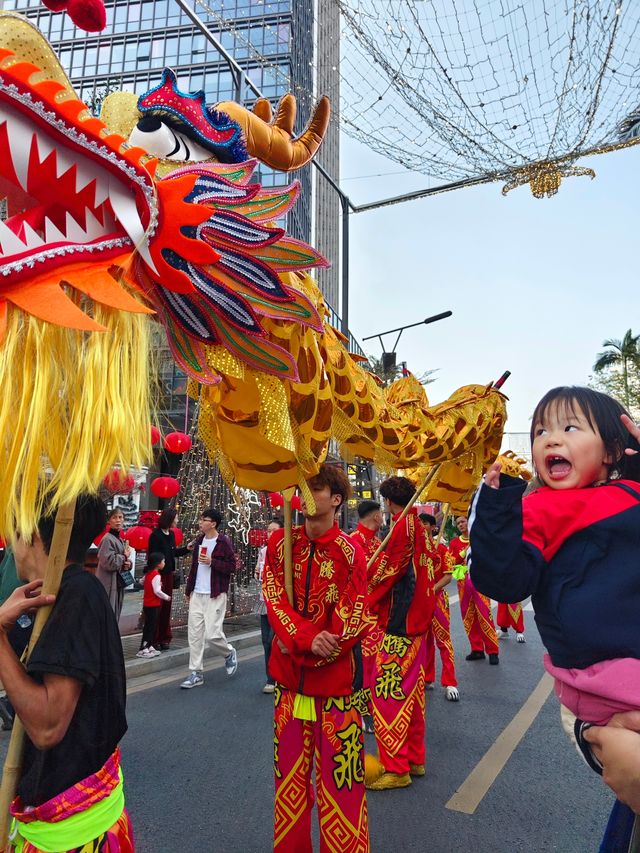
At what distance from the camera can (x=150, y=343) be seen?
1271 mm

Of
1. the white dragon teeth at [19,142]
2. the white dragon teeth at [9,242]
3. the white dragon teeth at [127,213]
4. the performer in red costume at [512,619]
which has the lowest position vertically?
the performer in red costume at [512,619]

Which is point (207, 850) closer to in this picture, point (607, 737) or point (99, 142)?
point (607, 737)

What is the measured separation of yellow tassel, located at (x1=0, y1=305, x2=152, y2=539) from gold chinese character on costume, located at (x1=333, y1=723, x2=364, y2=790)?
1.62m

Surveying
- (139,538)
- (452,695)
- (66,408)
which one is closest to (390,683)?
(452,695)

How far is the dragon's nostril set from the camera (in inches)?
55.3

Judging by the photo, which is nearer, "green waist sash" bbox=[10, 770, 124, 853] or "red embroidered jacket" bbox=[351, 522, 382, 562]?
"green waist sash" bbox=[10, 770, 124, 853]

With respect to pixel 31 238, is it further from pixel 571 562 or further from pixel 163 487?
pixel 163 487

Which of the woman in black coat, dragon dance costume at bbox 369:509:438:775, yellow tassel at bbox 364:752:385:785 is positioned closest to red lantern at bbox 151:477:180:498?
the woman in black coat

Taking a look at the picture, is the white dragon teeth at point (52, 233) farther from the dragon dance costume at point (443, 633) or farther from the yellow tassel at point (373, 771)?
the dragon dance costume at point (443, 633)

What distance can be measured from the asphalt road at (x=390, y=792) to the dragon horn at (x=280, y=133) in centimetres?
294

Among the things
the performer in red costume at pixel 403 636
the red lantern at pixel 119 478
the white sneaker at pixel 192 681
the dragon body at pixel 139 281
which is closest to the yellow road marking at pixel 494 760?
the performer in red costume at pixel 403 636

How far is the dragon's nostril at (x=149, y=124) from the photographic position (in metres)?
1.41

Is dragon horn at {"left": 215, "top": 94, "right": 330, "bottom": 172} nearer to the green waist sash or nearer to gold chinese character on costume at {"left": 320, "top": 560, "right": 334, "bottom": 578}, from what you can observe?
gold chinese character on costume at {"left": 320, "top": 560, "right": 334, "bottom": 578}

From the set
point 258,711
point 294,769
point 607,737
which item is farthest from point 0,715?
point 607,737
